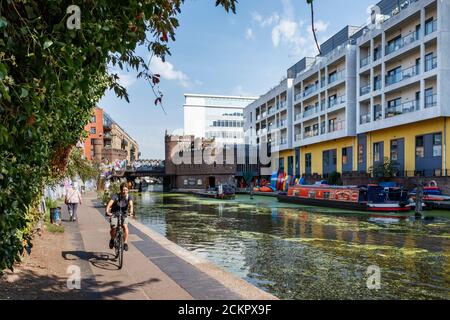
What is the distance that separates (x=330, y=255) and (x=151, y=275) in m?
5.42

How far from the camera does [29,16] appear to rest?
10.0 ft

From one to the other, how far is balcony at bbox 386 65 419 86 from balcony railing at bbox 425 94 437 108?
242 centimetres

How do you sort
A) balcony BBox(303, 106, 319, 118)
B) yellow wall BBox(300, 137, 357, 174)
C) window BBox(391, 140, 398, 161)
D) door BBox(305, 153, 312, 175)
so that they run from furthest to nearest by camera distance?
door BBox(305, 153, 312, 175) → balcony BBox(303, 106, 319, 118) → yellow wall BBox(300, 137, 357, 174) → window BBox(391, 140, 398, 161)

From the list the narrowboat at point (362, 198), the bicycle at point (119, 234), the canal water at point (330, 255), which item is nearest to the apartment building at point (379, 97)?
the narrowboat at point (362, 198)

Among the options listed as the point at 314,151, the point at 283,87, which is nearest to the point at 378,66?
the point at 314,151

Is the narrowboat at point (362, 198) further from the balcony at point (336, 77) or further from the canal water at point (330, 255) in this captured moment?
the balcony at point (336, 77)

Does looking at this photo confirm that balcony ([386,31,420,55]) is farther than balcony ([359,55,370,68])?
No

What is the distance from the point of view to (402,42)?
33844 millimetres

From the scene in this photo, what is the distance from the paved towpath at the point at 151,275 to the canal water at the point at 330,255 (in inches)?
39.2

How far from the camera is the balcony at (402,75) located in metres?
32.4

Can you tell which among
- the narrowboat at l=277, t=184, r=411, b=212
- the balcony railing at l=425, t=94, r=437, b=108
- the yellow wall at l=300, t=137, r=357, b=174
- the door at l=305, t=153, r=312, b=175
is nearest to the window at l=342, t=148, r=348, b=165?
the yellow wall at l=300, t=137, r=357, b=174

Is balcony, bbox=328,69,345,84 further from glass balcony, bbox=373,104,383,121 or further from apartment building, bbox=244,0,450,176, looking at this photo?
glass balcony, bbox=373,104,383,121

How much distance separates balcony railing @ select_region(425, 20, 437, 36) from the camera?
99.0 feet
